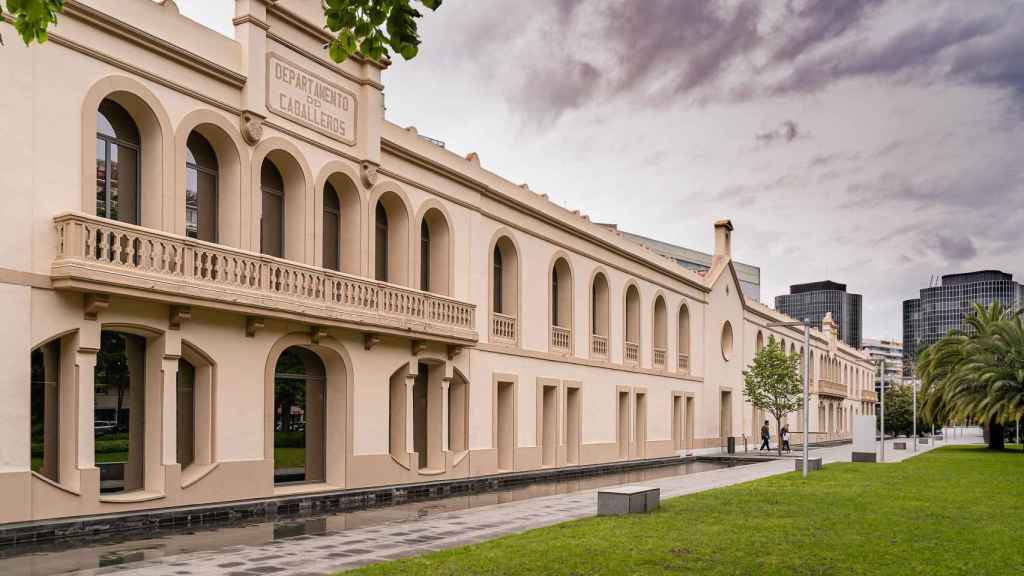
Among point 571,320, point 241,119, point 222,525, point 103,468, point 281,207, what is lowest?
point 222,525

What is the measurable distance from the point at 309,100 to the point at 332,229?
10.6 ft

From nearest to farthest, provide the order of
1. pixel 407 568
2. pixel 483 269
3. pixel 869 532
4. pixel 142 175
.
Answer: pixel 407 568 → pixel 869 532 → pixel 142 175 → pixel 483 269

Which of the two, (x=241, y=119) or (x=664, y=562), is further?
(x=241, y=119)

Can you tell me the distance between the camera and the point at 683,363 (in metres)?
44.0

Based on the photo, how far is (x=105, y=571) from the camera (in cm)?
1141

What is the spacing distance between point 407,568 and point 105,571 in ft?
12.1

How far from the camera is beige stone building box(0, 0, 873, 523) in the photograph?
15.1 metres

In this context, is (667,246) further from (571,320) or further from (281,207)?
(281,207)

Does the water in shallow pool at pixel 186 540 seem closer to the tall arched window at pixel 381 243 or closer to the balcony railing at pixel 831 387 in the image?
the tall arched window at pixel 381 243

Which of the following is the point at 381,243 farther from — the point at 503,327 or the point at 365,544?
the point at 365,544

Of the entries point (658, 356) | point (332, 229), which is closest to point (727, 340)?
point (658, 356)

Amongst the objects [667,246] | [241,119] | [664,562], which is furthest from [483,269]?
[667,246]

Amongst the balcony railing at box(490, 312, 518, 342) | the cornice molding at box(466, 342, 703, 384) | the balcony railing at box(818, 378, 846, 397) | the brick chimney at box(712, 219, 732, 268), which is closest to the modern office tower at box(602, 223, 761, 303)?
the balcony railing at box(818, 378, 846, 397)

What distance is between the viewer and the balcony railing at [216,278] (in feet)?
49.1
